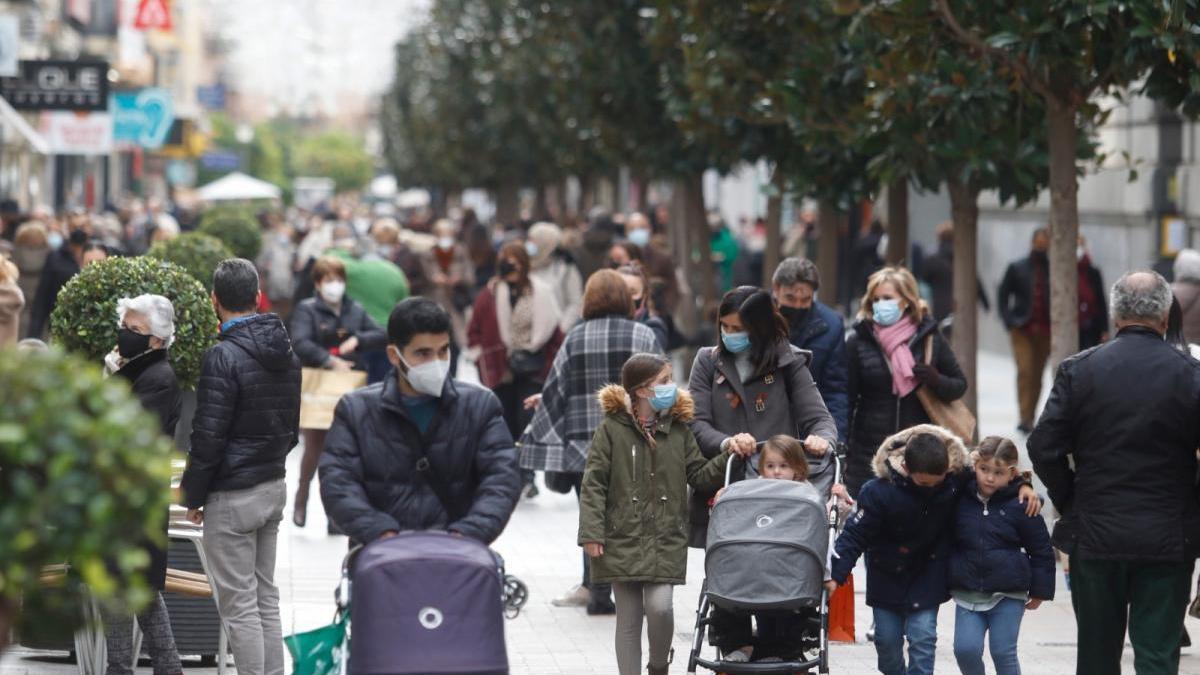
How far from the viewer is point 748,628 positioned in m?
8.05

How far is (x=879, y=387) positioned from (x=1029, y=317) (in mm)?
9261

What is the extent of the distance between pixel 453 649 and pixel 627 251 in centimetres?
923

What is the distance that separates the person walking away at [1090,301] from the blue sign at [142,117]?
19603 millimetres

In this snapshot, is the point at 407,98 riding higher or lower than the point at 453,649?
higher

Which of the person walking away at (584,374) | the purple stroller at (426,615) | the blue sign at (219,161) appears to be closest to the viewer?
the purple stroller at (426,615)

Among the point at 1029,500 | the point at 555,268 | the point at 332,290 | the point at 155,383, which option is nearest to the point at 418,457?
the point at 155,383

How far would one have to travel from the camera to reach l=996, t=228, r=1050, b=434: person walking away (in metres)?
19.1

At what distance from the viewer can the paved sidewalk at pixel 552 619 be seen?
9500 mm

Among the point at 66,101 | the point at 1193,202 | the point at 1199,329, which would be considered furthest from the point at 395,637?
the point at 66,101

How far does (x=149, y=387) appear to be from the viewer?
8.13 metres

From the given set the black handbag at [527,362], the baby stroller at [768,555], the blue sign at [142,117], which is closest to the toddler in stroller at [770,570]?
the baby stroller at [768,555]

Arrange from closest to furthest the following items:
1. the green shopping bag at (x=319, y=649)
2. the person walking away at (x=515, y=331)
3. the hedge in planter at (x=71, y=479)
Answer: the hedge in planter at (x=71, y=479)
the green shopping bag at (x=319, y=649)
the person walking away at (x=515, y=331)

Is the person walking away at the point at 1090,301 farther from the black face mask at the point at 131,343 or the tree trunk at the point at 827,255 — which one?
the black face mask at the point at 131,343

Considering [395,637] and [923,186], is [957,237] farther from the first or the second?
[395,637]
